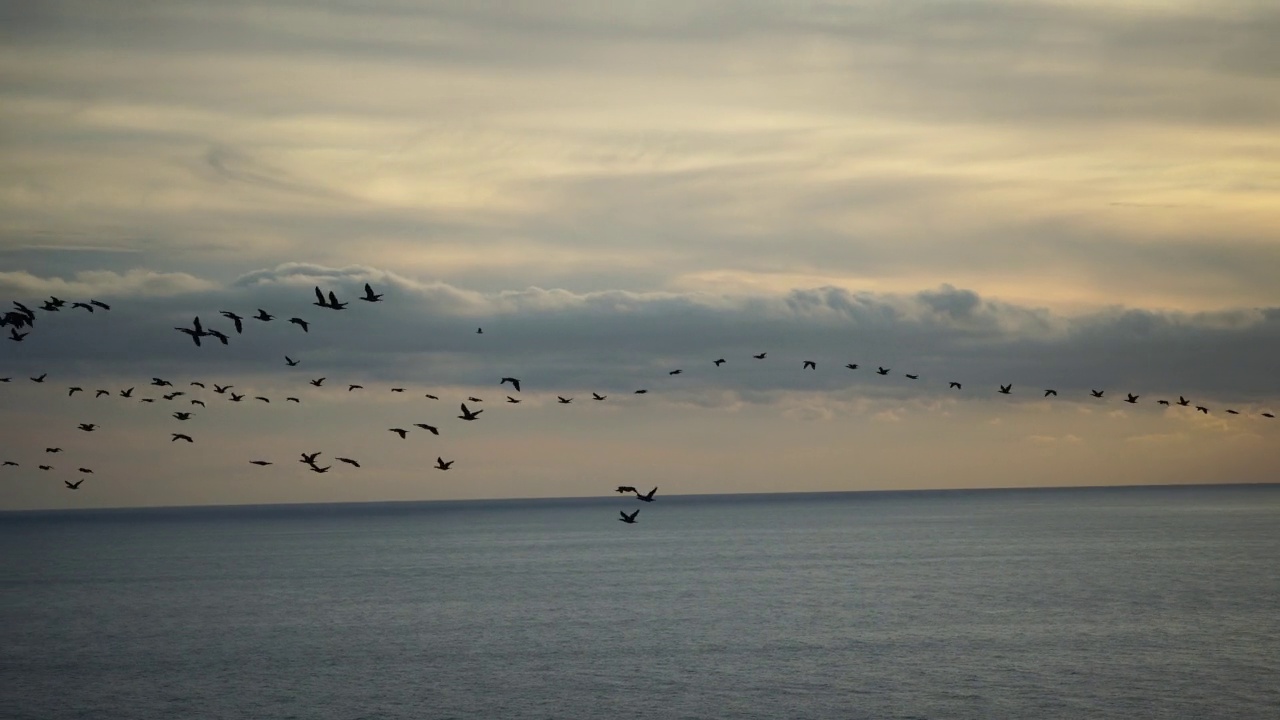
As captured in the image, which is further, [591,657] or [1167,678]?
[591,657]

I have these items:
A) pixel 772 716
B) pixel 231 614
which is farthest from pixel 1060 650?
pixel 231 614

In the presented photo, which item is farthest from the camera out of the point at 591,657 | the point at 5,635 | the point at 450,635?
the point at 5,635

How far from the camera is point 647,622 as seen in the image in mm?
140750

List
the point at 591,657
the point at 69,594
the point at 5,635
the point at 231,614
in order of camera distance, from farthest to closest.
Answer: the point at 69,594, the point at 231,614, the point at 5,635, the point at 591,657

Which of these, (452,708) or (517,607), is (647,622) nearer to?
(517,607)

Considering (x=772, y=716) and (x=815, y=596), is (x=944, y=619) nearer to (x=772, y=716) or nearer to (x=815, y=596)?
(x=815, y=596)

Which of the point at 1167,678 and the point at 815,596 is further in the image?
the point at 815,596

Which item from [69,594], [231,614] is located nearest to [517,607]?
[231,614]

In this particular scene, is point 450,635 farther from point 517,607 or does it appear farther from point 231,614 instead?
point 231,614

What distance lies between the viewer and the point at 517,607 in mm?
157500

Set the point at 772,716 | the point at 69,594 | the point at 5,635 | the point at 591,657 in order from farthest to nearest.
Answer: the point at 69,594
the point at 5,635
the point at 591,657
the point at 772,716

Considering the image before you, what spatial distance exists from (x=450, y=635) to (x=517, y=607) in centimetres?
2622

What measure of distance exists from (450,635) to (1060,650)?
60.1 m

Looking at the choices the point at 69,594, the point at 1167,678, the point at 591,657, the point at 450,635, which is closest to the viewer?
the point at 1167,678
